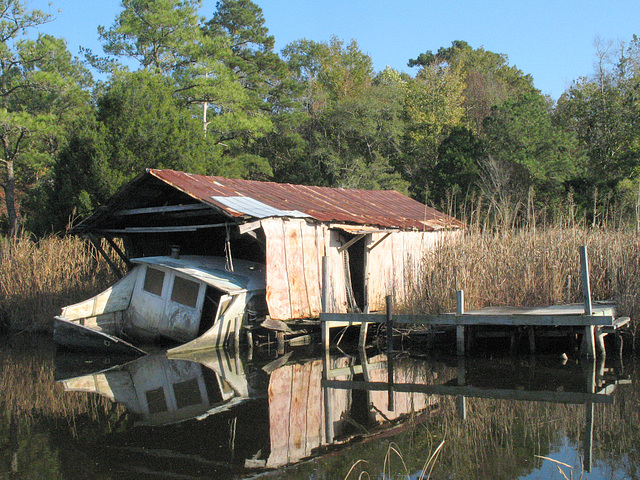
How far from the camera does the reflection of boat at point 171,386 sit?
360 inches

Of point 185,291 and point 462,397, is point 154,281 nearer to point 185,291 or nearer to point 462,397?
point 185,291

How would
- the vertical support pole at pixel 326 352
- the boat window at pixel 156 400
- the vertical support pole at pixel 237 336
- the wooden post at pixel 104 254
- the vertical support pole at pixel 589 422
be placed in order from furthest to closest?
the wooden post at pixel 104 254 → the vertical support pole at pixel 237 336 → the boat window at pixel 156 400 → the vertical support pole at pixel 326 352 → the vertical support pole at pixel 589 422

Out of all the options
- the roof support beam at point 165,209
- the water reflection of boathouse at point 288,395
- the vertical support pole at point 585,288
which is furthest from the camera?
the roof support beam at point 165,209

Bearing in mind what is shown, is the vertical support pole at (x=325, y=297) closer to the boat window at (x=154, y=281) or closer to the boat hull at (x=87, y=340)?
Result: the boat window at (x=154, y=281)

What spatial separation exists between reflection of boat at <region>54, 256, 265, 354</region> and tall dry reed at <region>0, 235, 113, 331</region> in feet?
9.79

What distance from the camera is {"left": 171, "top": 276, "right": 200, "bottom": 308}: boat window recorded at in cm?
1355

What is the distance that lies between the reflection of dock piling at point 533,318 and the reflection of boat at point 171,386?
8.62 feet

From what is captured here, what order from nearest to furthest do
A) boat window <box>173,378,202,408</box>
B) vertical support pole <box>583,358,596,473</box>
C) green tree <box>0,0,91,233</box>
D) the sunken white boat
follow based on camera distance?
vertical support pole <box>583,358,596,473</box>
boat window <box>173,378,202,408</box>
the sunken white boat
green tree <box>0,0,91,233</box>

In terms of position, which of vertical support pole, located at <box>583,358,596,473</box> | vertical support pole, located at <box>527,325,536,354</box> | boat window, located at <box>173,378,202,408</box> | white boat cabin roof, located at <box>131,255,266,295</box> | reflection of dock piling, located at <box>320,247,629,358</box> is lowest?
vertical support pole, located at <box>583,358,596,473</box>

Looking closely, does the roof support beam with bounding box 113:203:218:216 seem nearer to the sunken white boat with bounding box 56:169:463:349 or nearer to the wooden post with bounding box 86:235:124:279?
the sunken white boat with bounding box 56:169:463:349

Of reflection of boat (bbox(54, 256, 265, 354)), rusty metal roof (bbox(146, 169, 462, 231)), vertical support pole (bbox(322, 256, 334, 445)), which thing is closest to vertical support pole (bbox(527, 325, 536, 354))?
rusty metal roof (bbox(146, 169, 462, 231))

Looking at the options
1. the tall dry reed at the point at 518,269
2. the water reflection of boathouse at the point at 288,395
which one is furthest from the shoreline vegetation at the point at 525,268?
the water reflection of boathouse at the point at 288,395

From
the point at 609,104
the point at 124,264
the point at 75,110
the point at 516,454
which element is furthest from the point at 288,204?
the point at 609,104

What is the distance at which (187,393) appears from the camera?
397 inches
